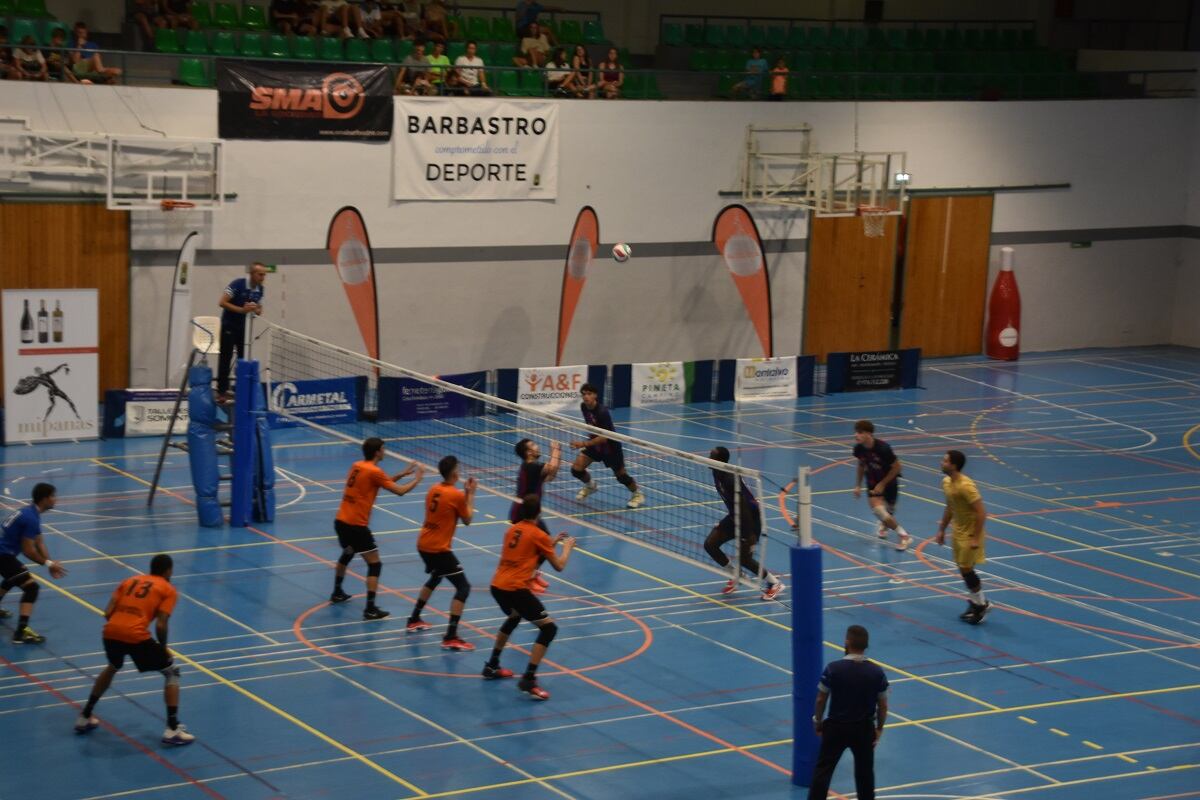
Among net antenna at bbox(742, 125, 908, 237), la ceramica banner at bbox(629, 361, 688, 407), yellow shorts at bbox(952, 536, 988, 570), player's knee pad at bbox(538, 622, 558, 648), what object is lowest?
player's knee pad at bbox(538, 622, 558, 648)

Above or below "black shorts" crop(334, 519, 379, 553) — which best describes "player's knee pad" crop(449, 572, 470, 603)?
below

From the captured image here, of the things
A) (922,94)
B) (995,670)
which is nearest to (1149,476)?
(995,670)

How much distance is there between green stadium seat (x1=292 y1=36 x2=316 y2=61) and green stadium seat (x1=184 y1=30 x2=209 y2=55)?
175cm

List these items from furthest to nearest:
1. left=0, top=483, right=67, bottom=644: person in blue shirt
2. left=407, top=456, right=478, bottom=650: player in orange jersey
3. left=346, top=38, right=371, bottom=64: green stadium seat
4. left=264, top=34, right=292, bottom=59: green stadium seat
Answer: left=346, top=38, right=371, bottom=64: green stadium seat < left=264, top=34, right=292, bottom=59: green stadium seat < left=407, top=456, right=478, bottom=650: player in orange jersey < left=0, top=483, right=67, bottom=644: person in blue shirt

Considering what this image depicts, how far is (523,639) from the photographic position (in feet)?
60.1

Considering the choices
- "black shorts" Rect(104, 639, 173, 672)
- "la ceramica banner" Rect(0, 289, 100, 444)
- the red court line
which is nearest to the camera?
the red court line

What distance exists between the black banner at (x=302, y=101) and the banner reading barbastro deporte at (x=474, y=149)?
2.10ft

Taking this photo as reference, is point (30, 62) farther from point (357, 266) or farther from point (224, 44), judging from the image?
point (357, 266)

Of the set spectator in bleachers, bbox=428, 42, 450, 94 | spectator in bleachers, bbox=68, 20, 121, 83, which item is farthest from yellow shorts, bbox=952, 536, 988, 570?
spectator in bleachers, bbox=68, 20, 121, 83

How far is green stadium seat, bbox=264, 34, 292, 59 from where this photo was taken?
3178cm

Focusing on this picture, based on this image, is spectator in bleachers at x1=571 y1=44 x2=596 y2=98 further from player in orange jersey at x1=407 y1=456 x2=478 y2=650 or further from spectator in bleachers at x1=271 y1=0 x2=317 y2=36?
player in orange jersey at x1=407 y1=456 x2=478 y2=650

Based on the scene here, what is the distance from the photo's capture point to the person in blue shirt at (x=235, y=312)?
23156 millimetres

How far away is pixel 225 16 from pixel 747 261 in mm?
11992

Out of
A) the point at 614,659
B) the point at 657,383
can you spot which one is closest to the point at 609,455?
the point at 614,659
